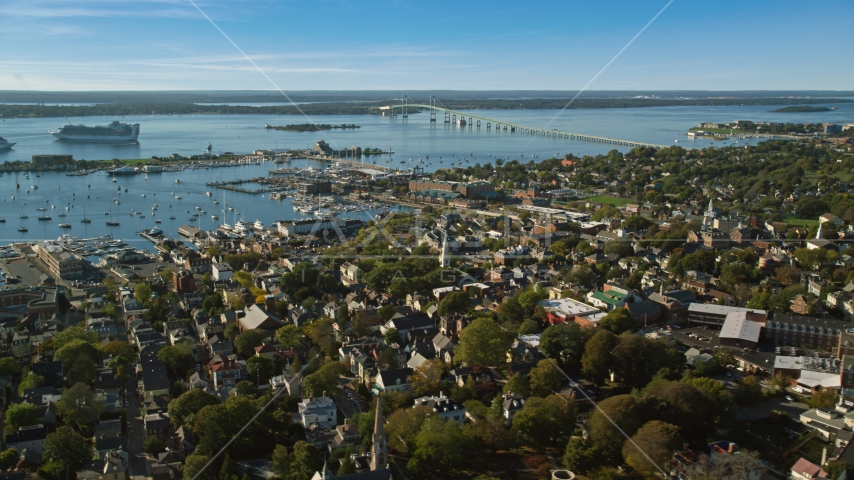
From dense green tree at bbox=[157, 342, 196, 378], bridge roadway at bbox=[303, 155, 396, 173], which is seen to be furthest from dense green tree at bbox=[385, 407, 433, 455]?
bridge roadway at bbox=[303, 155, 396, 173]

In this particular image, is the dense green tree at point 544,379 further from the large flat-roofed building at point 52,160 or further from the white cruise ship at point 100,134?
the white cruise ship at point 100,134

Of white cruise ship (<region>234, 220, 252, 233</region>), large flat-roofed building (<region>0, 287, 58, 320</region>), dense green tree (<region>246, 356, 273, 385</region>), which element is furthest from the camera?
white cruise ship (<region>234, 220, 252, 233</region>)

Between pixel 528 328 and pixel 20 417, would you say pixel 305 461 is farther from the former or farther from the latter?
pixel 528 328

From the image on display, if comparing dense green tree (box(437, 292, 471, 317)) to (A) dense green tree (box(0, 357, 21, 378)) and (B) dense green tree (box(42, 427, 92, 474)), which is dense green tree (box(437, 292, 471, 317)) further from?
(A) dense green tree (box(0, 357, 21, 378))

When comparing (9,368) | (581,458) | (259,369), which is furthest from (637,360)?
(9,368)

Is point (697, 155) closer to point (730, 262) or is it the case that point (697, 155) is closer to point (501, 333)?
point (730, 262)

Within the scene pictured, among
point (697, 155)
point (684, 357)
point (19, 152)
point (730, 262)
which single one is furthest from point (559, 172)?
point (19, 152)

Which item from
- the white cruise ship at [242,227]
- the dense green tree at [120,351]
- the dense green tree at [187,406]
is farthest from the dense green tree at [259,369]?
the white cruise ship at [242,227]
